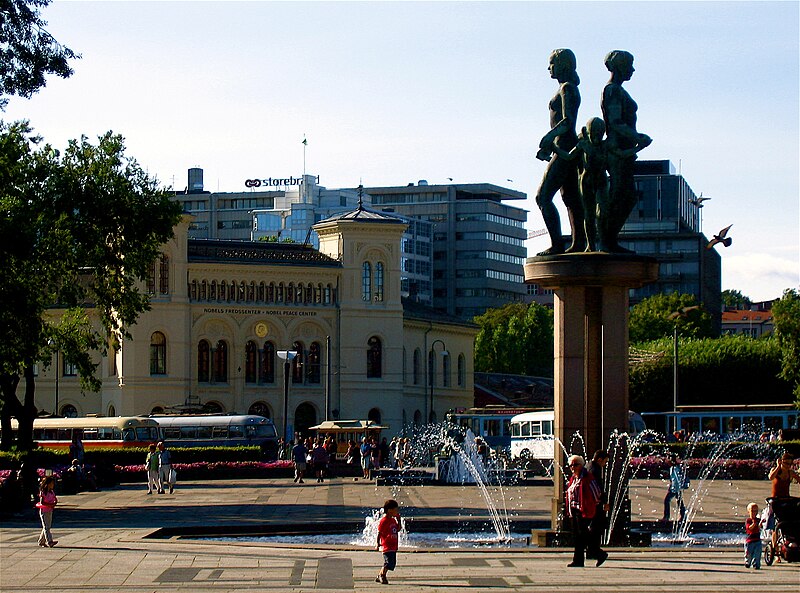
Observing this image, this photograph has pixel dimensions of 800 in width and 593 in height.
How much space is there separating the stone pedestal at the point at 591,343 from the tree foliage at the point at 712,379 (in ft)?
245

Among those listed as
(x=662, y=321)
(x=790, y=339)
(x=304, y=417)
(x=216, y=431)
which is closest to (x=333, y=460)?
(x=216, y=431)

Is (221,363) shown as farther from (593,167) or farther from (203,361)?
(593,167)

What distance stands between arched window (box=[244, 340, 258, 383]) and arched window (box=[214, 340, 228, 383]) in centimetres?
108

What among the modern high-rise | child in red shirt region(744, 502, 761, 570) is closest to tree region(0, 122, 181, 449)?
child in red shirt region(744, 502, 761, 570)

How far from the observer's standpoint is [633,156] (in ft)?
82.0

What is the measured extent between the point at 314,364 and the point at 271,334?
290cm

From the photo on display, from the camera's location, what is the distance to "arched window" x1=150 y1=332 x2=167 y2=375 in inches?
3450

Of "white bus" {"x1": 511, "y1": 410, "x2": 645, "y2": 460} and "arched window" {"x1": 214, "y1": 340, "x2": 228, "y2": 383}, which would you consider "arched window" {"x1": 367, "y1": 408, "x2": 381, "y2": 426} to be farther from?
"white bus" {"x1": 511, "y1": 410, "x2": 645, "y2": 460}

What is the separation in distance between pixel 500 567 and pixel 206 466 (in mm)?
36251

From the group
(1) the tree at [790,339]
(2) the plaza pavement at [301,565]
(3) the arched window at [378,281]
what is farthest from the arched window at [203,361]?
(2) the plaza pavement at [301,565]

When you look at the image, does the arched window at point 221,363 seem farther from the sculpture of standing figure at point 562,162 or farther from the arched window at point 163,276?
the sculpture of standing figure at point 562,162

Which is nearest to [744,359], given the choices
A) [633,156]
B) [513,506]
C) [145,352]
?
[145,352]

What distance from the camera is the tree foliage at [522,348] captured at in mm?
127375

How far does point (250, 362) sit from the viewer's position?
90.4 metres
